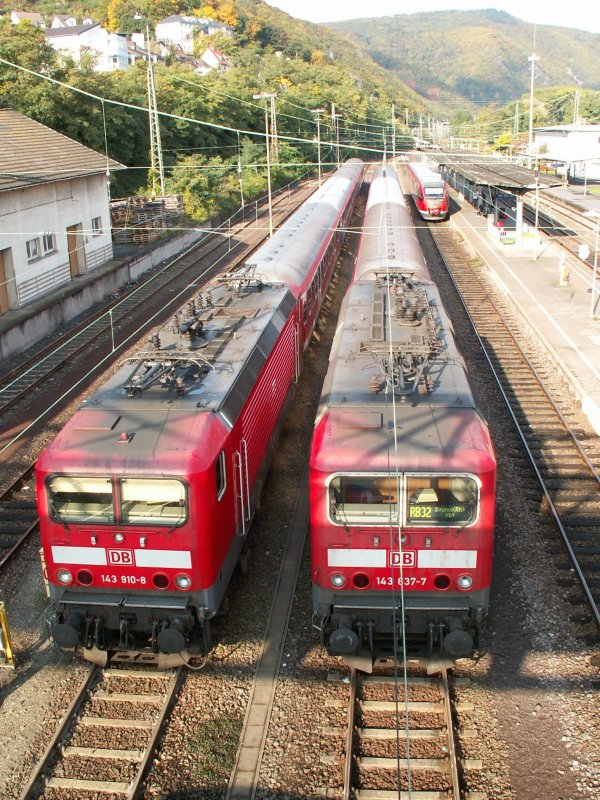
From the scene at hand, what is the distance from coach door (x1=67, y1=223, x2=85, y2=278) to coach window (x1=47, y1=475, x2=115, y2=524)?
856 inches

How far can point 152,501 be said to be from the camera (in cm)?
854

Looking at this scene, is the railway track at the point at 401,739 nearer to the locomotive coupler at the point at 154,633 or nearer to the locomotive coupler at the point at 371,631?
the locomotive coupler at the point at 371,631

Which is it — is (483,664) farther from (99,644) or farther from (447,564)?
(99,644)

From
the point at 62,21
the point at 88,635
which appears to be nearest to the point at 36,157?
the point at 88,635

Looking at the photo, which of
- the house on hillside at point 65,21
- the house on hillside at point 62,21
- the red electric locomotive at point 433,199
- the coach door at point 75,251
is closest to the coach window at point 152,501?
the coach door at point 75,251

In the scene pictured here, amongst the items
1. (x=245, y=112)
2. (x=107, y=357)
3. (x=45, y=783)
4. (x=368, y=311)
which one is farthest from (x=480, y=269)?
(x=245, y=112)

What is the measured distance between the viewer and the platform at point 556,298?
61.1 feet

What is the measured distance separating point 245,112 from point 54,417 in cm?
5133

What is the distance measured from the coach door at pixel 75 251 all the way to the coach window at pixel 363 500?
23.1m

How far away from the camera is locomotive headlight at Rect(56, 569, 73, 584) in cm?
881

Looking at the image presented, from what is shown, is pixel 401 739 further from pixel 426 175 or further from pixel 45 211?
pixel 426 175

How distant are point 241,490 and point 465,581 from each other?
3150mm

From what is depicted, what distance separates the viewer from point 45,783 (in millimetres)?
7828

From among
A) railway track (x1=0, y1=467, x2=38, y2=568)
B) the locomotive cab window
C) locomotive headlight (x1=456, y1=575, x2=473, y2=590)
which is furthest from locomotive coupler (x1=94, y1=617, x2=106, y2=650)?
the locomotive cab window
